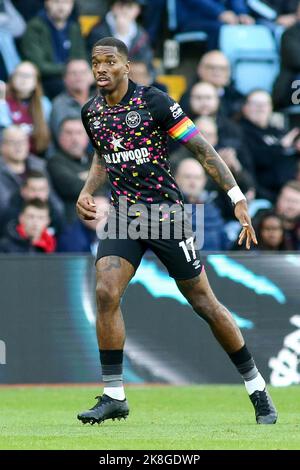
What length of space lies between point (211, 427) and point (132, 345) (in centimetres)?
379

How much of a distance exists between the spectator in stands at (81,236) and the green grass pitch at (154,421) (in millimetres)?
2056

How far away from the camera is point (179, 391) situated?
11.5 metres

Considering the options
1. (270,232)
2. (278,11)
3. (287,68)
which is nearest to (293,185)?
(270,232)

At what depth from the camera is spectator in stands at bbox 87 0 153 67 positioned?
16.2m

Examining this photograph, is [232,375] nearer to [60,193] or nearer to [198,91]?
[60,193]

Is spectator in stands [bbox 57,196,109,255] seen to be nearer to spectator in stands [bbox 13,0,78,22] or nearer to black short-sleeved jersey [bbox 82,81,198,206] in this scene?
spectator in stands [bbox 13,0,78,22]

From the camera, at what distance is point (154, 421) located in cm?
878

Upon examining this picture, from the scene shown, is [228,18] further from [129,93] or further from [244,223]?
[244,223]

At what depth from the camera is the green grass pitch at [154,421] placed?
24.0ft

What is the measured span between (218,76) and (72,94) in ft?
6.49

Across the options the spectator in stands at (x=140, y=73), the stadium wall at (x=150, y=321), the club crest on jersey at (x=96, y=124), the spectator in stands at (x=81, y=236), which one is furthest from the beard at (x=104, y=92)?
the spectator in stands at (x=140, y=73)
